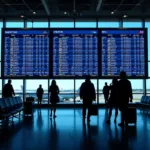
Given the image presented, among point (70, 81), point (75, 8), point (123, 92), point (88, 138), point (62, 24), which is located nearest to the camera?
point (88, 138)

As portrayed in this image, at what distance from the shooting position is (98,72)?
11.3m

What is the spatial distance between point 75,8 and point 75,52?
3313 millimetres

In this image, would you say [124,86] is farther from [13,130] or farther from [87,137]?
[13,130]

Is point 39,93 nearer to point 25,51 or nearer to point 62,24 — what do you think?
point 62,24

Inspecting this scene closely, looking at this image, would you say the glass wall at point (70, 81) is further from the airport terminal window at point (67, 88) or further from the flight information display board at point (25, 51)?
the flight information display board at point (25, 51)

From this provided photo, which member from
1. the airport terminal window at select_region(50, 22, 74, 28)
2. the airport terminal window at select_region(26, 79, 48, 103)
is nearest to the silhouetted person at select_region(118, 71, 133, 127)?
the airport terminal window at select_region(26, 79, 48, 103)

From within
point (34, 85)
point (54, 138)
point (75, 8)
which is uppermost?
point (75, 8)

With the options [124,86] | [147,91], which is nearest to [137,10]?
[147,91]

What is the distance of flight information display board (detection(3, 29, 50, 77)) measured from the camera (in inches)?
Answer: 441

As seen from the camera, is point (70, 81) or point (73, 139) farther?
point (70, 81)

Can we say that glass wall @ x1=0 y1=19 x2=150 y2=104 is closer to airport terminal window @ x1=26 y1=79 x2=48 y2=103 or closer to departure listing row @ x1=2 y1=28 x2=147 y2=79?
airport terminal window @ x1=26 y1=79 x2=48 y2=103

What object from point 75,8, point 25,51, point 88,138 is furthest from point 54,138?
point 75,8

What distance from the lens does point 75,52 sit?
449 inches

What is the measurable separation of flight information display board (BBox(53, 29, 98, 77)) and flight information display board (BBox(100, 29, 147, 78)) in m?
0.41
